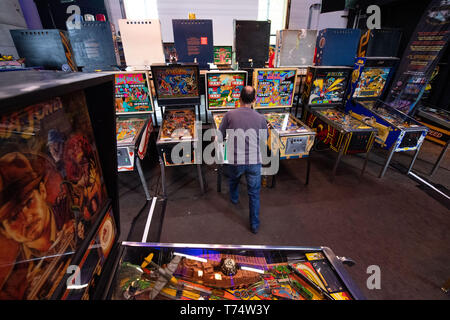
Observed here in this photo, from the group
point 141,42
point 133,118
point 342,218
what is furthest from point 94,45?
point 342,218

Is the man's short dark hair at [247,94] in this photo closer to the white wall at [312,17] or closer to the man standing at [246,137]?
the man standing at [246,137]

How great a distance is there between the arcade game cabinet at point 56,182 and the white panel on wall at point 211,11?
21.8 feet

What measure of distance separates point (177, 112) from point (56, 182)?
2.77 metres

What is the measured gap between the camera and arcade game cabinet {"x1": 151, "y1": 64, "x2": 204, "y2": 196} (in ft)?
8.53

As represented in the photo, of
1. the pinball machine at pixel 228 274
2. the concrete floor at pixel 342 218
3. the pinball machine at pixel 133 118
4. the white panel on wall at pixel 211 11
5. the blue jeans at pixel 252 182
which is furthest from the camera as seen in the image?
the white panel on wall at pixel 211 11

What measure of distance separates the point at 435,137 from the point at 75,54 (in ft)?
22.9

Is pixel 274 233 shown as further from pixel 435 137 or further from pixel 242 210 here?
pixel 435 137

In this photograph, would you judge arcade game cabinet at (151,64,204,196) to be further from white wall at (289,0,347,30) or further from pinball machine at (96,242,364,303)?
white wall at (289,0,347,30)

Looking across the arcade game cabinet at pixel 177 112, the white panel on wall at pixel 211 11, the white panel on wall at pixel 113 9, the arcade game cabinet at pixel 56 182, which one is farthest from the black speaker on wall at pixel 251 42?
the white panel on wall at pixel 113 9

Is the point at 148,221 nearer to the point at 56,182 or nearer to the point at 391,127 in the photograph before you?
the point at 56,182

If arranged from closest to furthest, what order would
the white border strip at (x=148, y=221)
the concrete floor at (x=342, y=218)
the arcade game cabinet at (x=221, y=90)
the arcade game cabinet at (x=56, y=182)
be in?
the arcade game cabinet at (x=56, y=182) → the concrete floor at (x=342, y=218) → the white border strip at (x=148, y=221) → the arcade game cabinet at (x=221, y=90)

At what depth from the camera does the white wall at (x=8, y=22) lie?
3.73 m

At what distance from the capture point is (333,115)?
135 inches

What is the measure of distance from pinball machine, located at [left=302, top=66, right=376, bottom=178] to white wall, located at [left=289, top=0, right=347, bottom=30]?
174 inches
